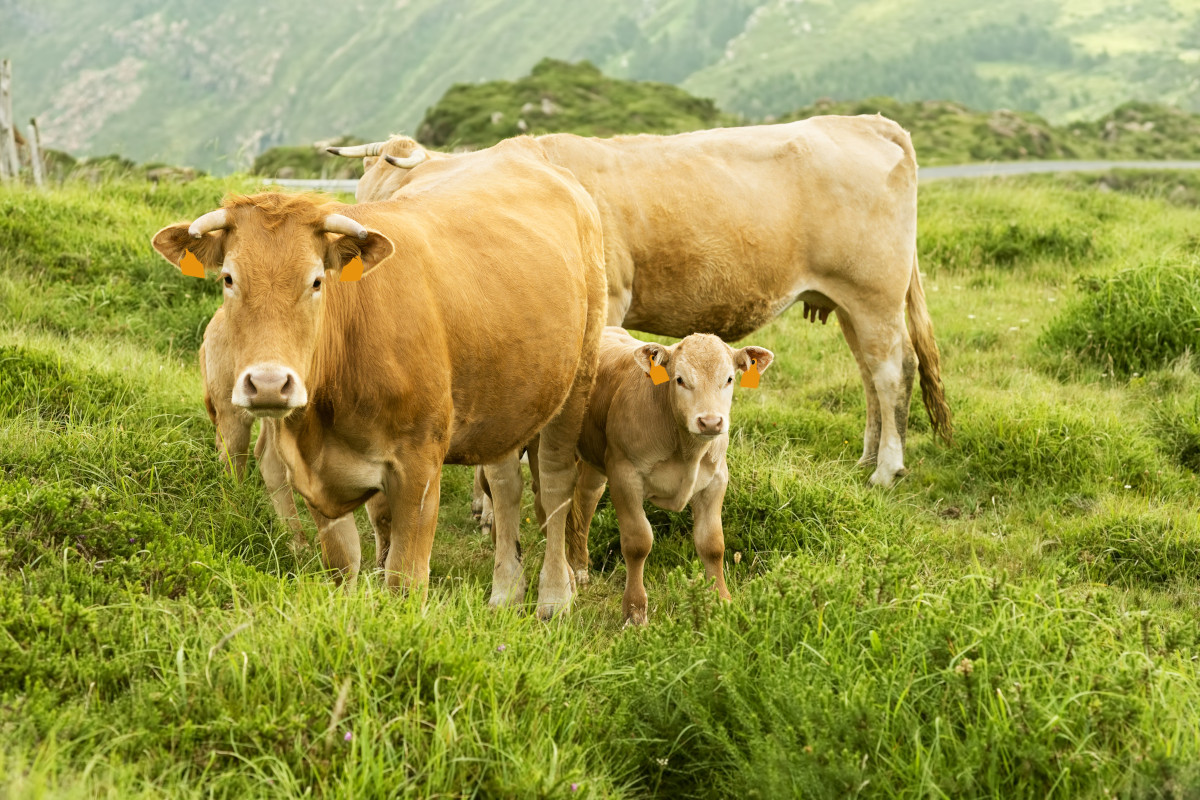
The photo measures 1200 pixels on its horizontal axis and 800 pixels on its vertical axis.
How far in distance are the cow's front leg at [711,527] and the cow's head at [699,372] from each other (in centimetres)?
38

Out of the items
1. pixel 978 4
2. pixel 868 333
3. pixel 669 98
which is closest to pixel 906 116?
pixel 669 98

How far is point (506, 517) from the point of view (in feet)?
19.0

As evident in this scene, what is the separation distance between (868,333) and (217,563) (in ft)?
16.9

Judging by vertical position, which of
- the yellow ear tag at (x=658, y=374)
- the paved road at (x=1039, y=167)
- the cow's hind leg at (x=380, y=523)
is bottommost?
the paved road at (x=1039, y=167)

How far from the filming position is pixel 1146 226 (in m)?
12.2

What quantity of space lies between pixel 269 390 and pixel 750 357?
263 cm

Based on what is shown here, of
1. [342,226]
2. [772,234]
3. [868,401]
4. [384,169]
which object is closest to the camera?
[342,226]

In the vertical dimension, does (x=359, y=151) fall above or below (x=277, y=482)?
above

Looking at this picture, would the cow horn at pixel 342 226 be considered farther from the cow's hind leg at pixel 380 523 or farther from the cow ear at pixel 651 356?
the cow's hind leg at pixel 380 523

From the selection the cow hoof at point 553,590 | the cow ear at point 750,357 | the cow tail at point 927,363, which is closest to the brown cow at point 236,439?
the cow hoof at point 553,590

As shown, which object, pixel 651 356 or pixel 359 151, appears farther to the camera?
pixel 359 151

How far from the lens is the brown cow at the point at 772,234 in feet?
23.0

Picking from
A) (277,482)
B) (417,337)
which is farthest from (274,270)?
(277,482)

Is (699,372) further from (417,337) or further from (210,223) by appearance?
(210,223)
